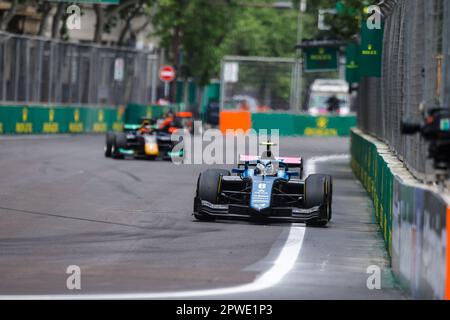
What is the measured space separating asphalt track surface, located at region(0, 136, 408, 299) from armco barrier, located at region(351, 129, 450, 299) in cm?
29

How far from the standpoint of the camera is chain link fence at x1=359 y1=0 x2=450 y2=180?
12.3 meters

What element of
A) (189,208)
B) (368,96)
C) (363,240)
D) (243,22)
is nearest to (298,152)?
(368,96)

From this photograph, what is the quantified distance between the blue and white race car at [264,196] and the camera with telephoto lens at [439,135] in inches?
277

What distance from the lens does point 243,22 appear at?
8725cm

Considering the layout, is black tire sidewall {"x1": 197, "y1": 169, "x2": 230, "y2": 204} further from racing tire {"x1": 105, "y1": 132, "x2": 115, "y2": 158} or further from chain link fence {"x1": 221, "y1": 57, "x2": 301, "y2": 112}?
chain link fence {"x1": 221, "y1": 57, "x2": 301, "y2": 112}

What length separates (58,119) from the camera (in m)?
43.7

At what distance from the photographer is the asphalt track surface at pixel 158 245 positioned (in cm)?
1141

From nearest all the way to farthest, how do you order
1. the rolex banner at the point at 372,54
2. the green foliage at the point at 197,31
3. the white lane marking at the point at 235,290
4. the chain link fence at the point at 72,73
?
the white lane marking at the point at 235,290 → the rolex banner at the point at 372,54 → the chain link fence at the point at 72,73 → the green foliage at the point at 197,31

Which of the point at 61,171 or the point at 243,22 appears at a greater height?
the point at 243,22

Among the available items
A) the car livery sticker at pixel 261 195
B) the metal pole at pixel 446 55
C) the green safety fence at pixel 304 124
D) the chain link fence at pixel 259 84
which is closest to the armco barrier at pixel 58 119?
the chain link fence at pixel 259 84

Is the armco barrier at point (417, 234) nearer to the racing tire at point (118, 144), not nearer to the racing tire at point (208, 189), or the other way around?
the racing tire at point (208, 189)
